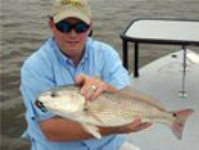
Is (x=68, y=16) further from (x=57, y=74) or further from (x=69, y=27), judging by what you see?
(x=57, y=74)

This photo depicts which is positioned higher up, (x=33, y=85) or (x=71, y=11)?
(x=71, y=11)

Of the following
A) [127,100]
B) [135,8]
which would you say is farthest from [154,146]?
[135,8]

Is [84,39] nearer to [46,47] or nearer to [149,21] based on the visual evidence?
[46,47]

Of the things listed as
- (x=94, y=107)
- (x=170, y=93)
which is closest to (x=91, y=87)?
(x=94, y=107)

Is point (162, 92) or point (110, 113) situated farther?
point (162, 92)

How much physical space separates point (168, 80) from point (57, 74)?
2.82 metres

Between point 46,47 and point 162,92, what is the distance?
2425 millimetres

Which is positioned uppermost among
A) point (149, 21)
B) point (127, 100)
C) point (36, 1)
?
point (127, 100)

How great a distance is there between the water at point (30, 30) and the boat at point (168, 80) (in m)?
1.69

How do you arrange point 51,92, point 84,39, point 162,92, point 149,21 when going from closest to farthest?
point 51,92 < point 84,39 < point 162,92 < point 149,21

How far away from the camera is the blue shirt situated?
3129 millimetres

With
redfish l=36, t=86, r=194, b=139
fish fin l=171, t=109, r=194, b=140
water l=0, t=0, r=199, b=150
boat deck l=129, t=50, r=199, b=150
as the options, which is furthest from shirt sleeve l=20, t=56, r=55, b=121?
water l=0, t=0, r=199, b=150

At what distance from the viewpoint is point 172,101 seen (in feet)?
17.2

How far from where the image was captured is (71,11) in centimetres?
311
